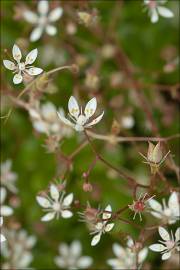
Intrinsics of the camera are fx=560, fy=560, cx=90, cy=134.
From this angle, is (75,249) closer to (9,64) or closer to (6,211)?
(6,211)

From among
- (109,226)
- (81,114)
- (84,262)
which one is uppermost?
(81,114)

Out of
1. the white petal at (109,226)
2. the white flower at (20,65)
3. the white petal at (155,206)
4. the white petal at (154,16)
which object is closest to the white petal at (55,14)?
the white petal at (154,16)

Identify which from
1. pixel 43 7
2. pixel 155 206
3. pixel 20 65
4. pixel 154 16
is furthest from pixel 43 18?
pixel 155 206

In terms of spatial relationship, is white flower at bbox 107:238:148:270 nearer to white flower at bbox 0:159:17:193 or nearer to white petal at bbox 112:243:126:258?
white petal at bbox 112:243:126:258

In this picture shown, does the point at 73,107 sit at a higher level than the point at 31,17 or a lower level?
lower

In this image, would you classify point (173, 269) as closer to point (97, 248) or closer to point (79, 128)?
point (97, 248)

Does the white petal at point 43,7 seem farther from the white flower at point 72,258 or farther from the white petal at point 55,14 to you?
the white flower at point 72,258

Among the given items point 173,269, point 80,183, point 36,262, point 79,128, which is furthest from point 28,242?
point 79,128
